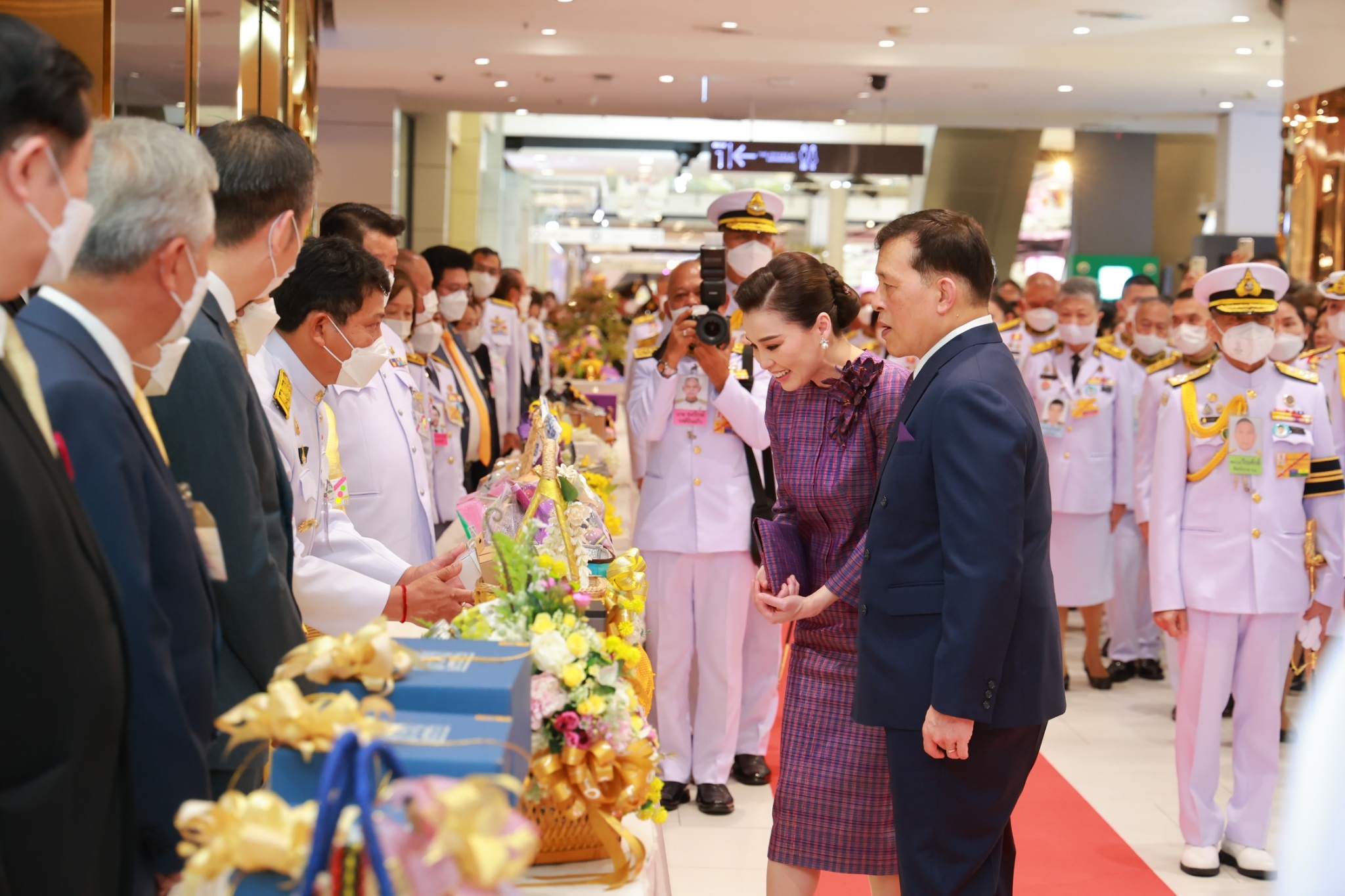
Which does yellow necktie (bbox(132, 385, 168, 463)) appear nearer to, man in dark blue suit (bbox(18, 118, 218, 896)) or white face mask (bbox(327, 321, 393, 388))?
man in dark blue suit (bbox(18, 118, 218, 896))

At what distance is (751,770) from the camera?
15.1 feet

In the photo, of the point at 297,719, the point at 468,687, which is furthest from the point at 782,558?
the point at 297,719

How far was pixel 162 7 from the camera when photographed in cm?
369

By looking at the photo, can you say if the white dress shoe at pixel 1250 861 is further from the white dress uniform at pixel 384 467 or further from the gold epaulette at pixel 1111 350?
the gold epaulette at pixel 1111 350

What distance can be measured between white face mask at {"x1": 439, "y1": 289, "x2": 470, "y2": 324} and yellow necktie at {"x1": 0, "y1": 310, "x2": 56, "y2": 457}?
4.83 meters

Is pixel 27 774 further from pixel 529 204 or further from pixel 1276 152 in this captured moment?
pixel 529 204

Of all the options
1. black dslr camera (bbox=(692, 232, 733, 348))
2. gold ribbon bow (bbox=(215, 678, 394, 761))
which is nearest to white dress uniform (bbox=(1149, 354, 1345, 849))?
black dslr camera (bbox=(692, 232, 733, 348))

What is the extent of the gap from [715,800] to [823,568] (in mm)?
1711

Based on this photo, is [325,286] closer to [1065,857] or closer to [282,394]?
[282,394]

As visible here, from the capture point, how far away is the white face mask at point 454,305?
20.3 feet

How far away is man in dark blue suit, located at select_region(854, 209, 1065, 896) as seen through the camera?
2215 millimetres

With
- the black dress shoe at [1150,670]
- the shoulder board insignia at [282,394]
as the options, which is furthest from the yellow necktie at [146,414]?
the black dress shoe at [1150,670]

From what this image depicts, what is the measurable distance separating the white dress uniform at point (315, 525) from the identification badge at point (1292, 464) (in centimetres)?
280

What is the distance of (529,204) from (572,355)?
60.5 ft
